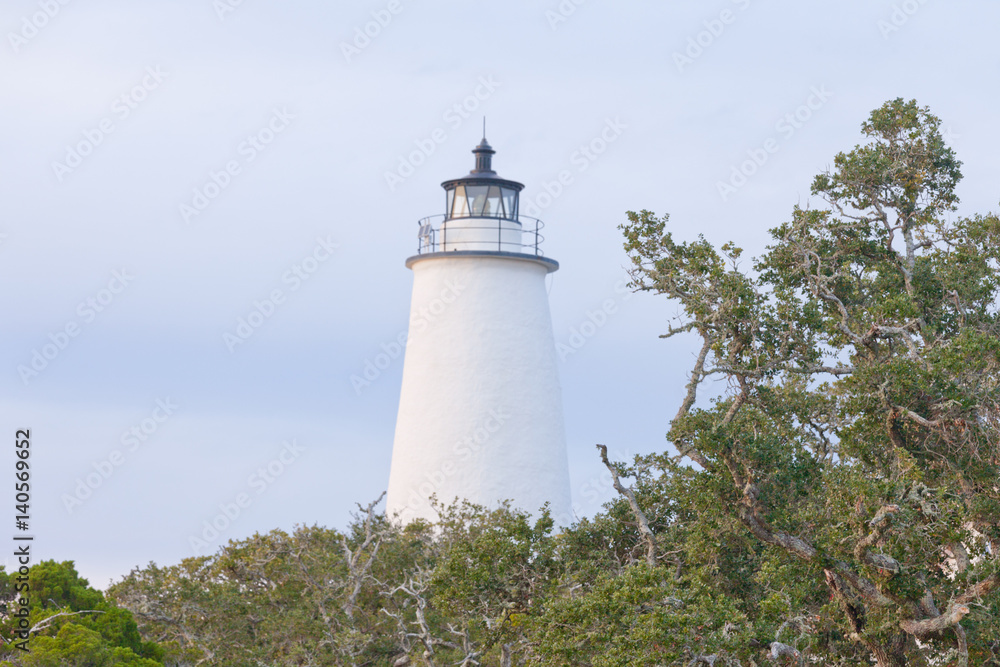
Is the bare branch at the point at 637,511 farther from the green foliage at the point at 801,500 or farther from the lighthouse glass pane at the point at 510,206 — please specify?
the lighthouse glass pane at the point at 510,206

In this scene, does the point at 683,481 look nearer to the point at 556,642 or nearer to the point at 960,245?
the point at 556,642

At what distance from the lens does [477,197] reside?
24.8 metres

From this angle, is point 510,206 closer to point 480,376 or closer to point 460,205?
point 460,205

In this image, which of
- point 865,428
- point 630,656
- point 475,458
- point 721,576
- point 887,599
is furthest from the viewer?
point 475,458

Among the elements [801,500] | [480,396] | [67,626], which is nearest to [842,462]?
[801,500]

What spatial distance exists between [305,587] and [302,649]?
2.32 m

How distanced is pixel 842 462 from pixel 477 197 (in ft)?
48.1

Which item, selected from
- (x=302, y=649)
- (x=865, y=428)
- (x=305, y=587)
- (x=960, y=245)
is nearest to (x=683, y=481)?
(x=865, y=428)

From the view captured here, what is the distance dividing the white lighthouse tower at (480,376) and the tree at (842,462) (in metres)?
10.5

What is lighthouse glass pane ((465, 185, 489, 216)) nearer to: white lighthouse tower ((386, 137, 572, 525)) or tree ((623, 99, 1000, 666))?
white lighthouse tower ((386, 137, 572, 525))

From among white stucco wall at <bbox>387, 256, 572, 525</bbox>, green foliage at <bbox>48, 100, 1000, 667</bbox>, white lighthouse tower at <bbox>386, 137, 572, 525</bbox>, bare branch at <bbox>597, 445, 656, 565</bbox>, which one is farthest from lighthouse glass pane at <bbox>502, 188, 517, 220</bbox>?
bare branch at <bbox>597, 445, 656, 565</bbox>

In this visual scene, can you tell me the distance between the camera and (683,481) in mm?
11156

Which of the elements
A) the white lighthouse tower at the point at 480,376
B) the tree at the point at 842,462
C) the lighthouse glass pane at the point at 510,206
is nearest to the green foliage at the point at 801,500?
the tree at the point at 842,462

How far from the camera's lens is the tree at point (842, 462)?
9.76 metres
